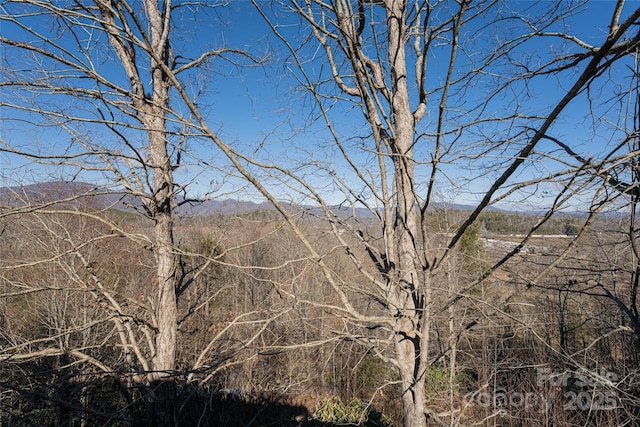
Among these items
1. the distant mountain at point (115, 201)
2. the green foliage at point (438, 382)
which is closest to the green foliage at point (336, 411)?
the green foliage at point (438, 382)

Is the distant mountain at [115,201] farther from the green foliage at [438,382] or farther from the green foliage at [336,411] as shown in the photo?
the green foliage at [336,411]

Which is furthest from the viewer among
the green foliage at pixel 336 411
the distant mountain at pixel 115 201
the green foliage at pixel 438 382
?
the green foliage at pixel 336 411

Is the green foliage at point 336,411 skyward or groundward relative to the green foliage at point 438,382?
groundward

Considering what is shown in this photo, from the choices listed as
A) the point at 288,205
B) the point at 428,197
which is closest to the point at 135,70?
the point at 288,205

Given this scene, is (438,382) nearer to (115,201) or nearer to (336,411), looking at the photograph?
(336,411)

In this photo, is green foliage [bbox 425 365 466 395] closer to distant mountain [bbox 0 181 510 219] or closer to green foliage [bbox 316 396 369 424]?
distant mountain [bbox 0 181 510 219]

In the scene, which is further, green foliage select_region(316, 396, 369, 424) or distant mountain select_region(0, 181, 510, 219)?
green foliage select_region(316, 396, 369, 424)

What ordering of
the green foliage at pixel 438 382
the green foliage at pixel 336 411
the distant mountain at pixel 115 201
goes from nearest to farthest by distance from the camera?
the distant mountain at pixel 115 201 < the green foliage at pixel 438 382 < the green foliage at pixel 336 411

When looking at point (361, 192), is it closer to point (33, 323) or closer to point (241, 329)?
point (241, 329)

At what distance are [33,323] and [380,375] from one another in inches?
388

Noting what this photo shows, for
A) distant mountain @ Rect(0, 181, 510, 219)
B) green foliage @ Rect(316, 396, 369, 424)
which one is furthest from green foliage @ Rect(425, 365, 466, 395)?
green foliage @ Rect(316, 396, 369, 424)

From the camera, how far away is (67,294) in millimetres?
7688

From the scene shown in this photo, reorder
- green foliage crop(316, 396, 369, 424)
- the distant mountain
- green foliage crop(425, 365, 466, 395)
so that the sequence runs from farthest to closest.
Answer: green foliage crop(316, 396, 369, 424), green foliage crop(425, 365, 466, 395), the distant mountain

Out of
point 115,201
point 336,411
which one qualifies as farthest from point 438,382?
point 115,201
